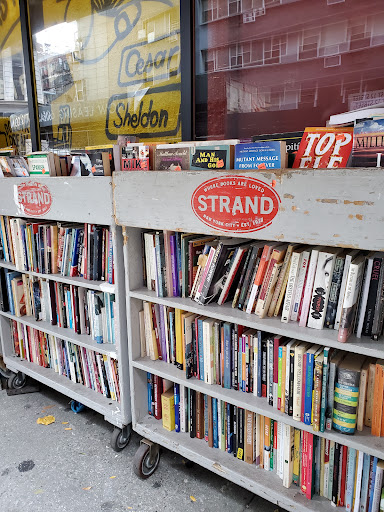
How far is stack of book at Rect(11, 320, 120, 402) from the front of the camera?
6.31 ft

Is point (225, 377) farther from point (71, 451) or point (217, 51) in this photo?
point (217, 51)

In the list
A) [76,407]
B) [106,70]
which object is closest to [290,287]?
[76,407]

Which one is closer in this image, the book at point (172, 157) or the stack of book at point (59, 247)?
the book at point (172, 157)

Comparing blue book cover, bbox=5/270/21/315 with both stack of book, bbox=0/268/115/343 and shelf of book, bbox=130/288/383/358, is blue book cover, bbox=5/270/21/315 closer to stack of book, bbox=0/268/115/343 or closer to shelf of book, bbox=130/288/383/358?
Answer: stack of book, bbox=0/268/115/343

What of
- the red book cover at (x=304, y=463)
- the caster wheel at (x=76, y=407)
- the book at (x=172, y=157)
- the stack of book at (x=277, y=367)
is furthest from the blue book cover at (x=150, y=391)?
the book at (x=172, y=157)

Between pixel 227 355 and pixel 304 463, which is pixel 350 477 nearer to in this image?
pixel 304 463

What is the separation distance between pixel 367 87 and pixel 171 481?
1.81 meters

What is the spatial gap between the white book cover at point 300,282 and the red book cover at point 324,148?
28 centimetres

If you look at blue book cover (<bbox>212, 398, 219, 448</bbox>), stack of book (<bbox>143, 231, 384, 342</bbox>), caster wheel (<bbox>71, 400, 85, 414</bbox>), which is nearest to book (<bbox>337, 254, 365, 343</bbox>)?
stack of book (<bbox>143, 231, 384, 342</bbox>)

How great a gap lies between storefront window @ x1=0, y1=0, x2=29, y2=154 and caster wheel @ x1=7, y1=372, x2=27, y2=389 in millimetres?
1687

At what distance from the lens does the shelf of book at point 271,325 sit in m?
1.13

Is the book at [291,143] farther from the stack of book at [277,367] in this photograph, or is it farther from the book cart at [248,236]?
the stack of book at [277,367]

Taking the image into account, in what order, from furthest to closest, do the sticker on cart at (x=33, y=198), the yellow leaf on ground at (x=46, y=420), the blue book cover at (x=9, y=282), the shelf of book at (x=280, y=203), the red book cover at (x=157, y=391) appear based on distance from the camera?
1. the blue book cover at (x=9, y=282)
2. the yellow leaf on ground at (x=46, y=420)
3. the sticker on cart at (x=33, y=198)
4. the red book cover at (x=157, y=391)
5. the shelf of book at (x=280, y=203)

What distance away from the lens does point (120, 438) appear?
1.86m
